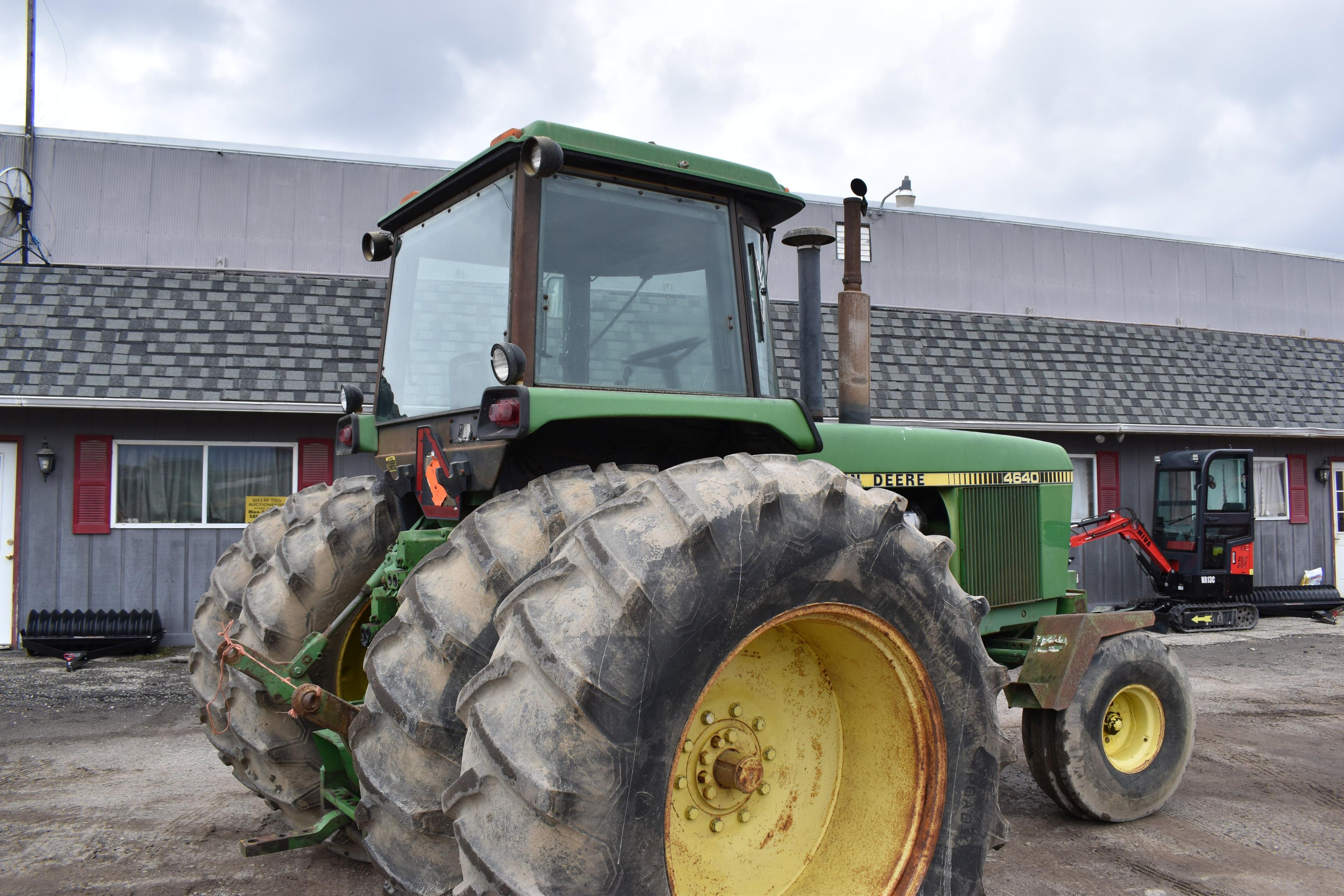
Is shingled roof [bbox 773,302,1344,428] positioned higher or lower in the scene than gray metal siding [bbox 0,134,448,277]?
lower

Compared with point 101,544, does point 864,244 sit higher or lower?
higher

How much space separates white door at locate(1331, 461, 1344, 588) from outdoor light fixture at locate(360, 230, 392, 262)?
1481 cm

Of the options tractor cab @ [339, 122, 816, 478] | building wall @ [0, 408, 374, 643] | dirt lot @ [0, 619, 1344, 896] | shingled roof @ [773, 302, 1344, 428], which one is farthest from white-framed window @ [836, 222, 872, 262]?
tractor cab @ [339, 122, 816, 478]

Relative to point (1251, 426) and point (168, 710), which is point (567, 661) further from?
point (1251, 426)

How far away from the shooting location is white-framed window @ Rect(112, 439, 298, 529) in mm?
9750

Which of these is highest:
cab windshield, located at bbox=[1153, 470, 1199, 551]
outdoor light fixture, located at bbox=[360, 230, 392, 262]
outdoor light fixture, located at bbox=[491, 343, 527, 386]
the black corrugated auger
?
outdoor light fixture, located at bbox=[360, 230, 392, 262]

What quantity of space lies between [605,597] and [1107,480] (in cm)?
1237

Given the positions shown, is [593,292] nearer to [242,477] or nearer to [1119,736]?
[1119,736]

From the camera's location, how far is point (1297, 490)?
1369 centimetres

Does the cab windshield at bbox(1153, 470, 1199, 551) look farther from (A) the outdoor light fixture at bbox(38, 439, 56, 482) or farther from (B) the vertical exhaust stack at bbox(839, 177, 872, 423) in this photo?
(A) the outdoor light fixture at bbox(38, 439, 56, 482)

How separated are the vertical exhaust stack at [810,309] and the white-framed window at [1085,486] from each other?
33.1ft

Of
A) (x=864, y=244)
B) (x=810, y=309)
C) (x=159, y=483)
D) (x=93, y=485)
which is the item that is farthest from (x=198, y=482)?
(x=864, y=244)

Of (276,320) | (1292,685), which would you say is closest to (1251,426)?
(1292,685)

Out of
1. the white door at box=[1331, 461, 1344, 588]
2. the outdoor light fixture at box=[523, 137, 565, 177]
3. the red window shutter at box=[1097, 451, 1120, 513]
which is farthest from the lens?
the white door at box=[1331, 461, 1344, 588]
